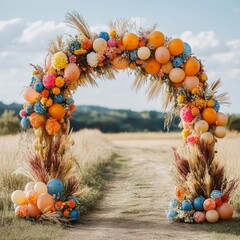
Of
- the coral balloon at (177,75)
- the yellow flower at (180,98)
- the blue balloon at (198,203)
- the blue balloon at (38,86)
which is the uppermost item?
the coral balloon at (177,75)

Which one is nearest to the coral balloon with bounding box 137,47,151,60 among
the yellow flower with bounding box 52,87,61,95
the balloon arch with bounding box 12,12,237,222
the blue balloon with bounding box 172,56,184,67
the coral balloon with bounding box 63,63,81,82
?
the balloon arch with bounding box 12,12,237,222

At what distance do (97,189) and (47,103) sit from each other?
358cm

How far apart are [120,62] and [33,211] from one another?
9.73 ft

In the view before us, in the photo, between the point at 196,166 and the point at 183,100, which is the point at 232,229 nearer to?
the point at 196,166

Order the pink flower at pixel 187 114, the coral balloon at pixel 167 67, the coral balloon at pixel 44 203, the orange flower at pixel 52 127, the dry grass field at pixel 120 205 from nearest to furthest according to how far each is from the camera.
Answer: the dry grass field at pixel 120 205, the coral balloon at pixel 44 203, the orange flower at pixel 52 127, the pink flower at pixel 187 114, the coral balloon at pixel 167 67

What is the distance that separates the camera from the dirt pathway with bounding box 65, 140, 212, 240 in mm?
7922

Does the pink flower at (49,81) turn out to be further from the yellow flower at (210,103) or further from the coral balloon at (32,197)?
the yellow flower at (210,103)

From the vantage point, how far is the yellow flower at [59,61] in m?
9.02

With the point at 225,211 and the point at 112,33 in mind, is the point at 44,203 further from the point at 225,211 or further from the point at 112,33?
the point at 112,33

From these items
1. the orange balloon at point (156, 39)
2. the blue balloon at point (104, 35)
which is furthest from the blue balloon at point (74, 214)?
the orange balloon at point (156, 39)

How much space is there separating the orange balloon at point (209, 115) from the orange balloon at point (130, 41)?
167cm

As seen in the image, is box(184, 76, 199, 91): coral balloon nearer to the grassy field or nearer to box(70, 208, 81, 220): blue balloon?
the grassy field

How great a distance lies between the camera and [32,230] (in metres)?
7.89

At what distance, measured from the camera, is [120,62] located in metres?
9.21
